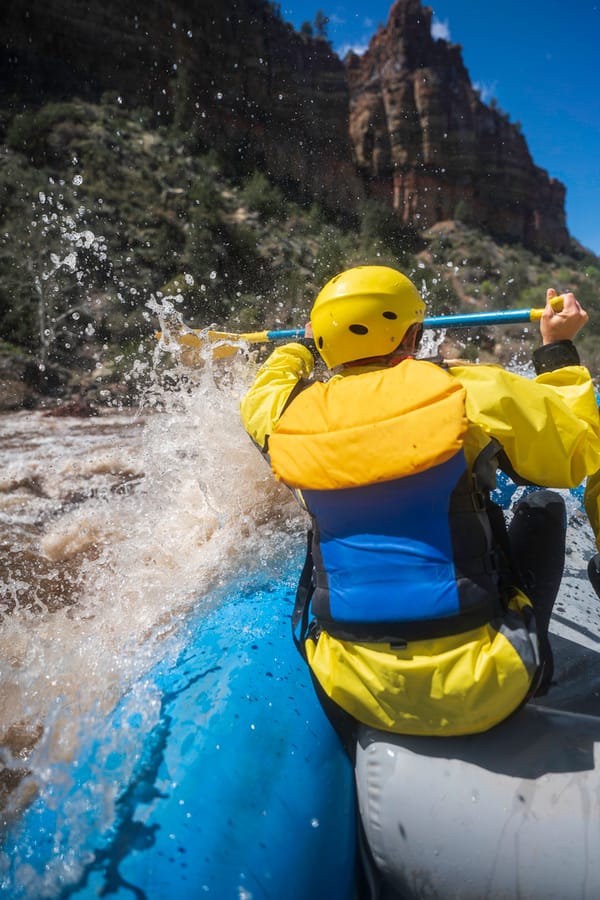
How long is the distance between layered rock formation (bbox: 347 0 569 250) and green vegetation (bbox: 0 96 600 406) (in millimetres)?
8528

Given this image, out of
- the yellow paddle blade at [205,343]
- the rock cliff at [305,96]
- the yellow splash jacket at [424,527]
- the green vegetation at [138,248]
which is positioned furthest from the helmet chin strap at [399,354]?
the rock cliff at [305,96]

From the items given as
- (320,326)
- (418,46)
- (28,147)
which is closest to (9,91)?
(28,147)

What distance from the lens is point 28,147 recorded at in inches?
802

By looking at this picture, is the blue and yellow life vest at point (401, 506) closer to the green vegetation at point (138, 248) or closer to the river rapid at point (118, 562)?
the river rapid at point (118, 562)

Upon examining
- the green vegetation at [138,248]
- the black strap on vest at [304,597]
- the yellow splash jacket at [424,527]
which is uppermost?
the green vegetation at [138,248]

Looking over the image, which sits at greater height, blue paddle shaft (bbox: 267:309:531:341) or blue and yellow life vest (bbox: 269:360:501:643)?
blue paddle shaft (bbox: 267:309:531:341)

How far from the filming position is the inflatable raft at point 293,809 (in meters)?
0.97

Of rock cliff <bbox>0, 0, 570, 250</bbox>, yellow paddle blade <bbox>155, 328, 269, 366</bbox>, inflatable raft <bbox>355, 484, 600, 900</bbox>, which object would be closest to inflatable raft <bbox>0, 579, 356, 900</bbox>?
inflatable raft <bbox>355, 484, 600, 900</bbox>

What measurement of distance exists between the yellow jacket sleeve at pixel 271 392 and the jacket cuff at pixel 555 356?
60 cm

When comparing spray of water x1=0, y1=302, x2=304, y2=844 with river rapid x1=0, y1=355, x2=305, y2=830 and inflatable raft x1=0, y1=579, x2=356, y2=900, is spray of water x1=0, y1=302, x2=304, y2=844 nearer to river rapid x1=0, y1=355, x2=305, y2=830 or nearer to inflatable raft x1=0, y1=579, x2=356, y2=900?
river rapid x1=0, y1=355, x2=305, y2=830

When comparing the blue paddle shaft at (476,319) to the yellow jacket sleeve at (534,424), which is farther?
the blue paddle shaft at (476,319)

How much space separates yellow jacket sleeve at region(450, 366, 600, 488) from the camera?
104 centimetres

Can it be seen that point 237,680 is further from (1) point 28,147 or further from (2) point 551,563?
(1) point 28,147

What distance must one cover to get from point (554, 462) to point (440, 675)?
1.52 ft
